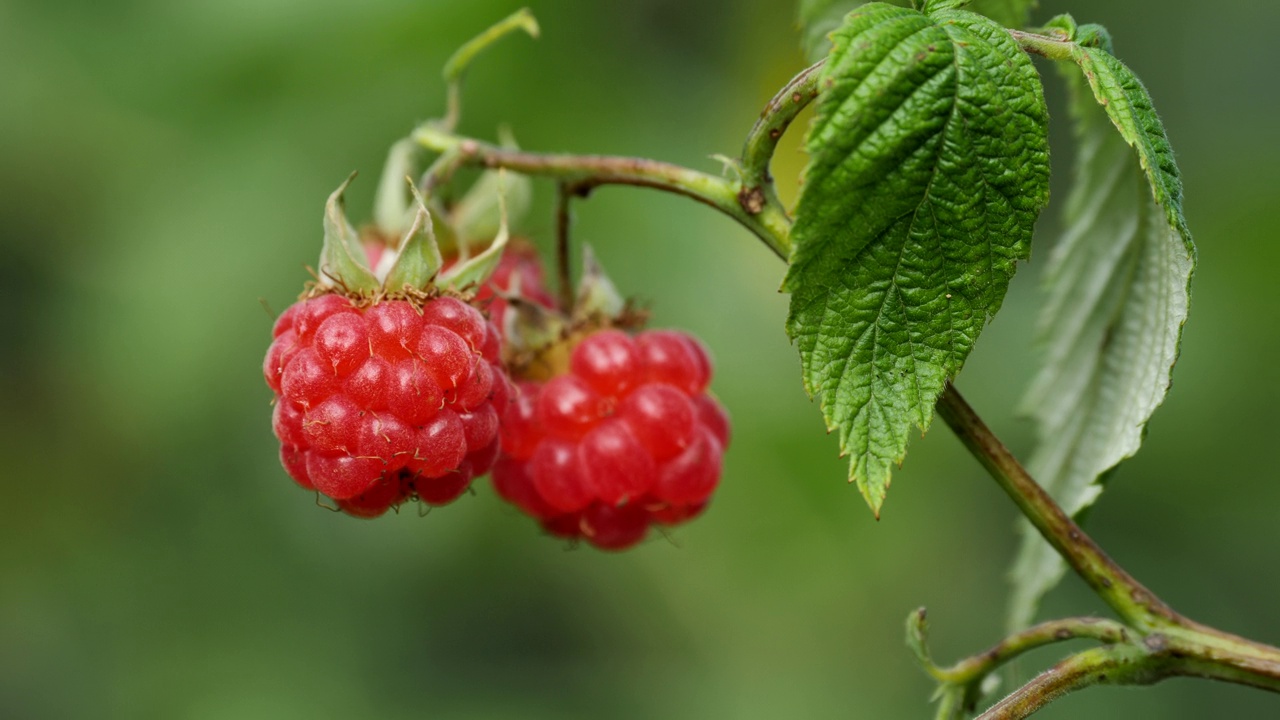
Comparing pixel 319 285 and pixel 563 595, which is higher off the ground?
pixel 319 285

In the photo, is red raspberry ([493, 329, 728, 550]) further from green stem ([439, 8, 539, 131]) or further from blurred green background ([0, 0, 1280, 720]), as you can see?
blurred green background ([0, 0, 1280, 720])

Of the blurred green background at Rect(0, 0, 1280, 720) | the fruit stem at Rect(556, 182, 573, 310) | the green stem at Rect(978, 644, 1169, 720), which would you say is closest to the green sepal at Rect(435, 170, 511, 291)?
the fruit stem at Rect(556, 182, 573, 310)

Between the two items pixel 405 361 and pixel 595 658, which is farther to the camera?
pixel 595 658

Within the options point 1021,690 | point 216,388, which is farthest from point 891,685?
point 1021,690

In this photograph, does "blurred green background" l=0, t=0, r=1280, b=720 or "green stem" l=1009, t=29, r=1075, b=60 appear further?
"blurred green background" l=0, t=0, r=1280, b=720

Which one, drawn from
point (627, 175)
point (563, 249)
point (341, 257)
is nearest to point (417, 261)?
point (341, 257)

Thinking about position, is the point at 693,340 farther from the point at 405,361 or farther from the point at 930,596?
the point at 930,596
